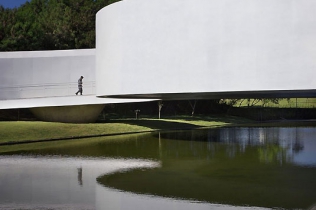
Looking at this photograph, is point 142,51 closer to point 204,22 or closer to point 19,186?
point 204,22

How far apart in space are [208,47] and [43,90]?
696 inches

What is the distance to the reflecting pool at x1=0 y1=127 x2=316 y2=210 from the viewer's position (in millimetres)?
10242

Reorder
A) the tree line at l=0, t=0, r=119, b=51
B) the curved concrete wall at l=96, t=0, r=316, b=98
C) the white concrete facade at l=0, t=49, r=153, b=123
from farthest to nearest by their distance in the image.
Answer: the tree line at l=0, t=0, r=119, b=51 < the white concrete facade at l=0, t=49, r=153, b=123 < the curved concrete wall at l=96, t=0, r=316, b=98

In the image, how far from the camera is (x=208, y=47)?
1656cm

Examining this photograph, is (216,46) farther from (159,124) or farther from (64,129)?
(159,124)

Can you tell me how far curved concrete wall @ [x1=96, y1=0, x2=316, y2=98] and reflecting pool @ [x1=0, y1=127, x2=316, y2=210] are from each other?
8.22ft

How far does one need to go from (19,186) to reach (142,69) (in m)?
7.64

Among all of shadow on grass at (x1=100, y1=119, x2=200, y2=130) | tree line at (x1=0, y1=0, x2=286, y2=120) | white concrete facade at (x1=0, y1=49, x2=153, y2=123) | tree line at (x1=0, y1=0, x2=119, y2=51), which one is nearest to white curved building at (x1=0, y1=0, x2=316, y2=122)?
white concrete facade at (x1=0, y1=49, x2=153, y2=123)

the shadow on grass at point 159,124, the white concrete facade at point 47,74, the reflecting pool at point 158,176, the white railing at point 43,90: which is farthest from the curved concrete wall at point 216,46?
the shadow on grass at point 159,124

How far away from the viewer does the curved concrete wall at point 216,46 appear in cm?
1545

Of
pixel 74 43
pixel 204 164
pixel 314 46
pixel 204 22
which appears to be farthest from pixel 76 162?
pixel 74 43

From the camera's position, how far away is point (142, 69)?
18375 mm

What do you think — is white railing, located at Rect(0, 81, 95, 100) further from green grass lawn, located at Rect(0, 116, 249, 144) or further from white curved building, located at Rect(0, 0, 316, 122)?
white curved building, located at Rect(0, 0, 316, 122)

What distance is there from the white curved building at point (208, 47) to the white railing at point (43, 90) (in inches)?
A: 414
